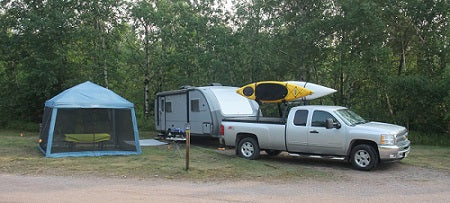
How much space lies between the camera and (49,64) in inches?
868

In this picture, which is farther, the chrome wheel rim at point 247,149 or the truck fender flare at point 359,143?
the chrome wheel rim at point 247,149

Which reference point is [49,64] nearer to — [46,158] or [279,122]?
[46,158]

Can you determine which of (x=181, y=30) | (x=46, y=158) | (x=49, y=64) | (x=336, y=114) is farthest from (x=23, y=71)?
(x=336, y=114)

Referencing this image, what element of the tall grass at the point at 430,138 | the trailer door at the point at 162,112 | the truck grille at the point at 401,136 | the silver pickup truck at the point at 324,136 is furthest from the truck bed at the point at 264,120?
the tall grass at the point at 430,138

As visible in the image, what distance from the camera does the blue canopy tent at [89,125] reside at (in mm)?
12961

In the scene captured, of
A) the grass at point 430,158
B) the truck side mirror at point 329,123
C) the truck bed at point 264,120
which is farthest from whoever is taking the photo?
the truck bed at point 264,120

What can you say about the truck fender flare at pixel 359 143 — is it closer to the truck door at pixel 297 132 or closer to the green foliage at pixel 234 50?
the truck door at pixel 297 132

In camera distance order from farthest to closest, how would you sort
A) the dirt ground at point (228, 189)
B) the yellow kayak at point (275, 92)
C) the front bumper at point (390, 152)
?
the yellow kayak at point (275, 92), the front bumper at point (390, 152), the dirt ground at point (228, 189)

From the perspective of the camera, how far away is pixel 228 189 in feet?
27.1

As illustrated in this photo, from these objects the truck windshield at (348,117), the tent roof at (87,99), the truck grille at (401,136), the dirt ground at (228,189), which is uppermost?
the tent roof at (87,99)

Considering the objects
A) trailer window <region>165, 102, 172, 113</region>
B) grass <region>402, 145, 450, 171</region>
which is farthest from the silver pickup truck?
trailer window <region>165, 102, 172, 113</region>

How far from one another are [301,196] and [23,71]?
21.0m

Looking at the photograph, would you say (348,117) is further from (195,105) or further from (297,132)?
(195,105)

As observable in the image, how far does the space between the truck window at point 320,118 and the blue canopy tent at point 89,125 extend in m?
5.61
